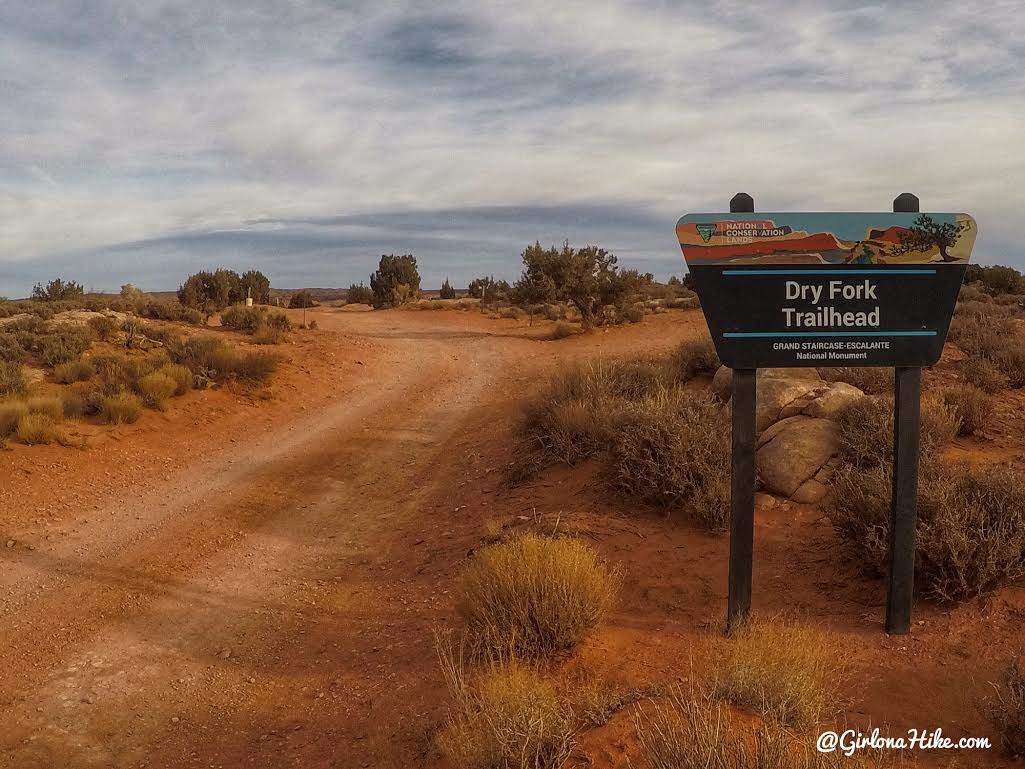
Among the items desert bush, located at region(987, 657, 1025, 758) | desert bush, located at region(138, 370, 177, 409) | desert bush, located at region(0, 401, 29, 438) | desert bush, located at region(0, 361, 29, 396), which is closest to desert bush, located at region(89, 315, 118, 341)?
desert bush, located at region(0, 361, 29, 396)

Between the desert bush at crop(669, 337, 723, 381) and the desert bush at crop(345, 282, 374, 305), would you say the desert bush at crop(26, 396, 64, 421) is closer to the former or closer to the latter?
the desert bush at crop(669, 337, 723, 381)

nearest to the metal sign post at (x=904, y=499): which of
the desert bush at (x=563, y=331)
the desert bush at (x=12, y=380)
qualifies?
the desert bush at (x=12, y=380)

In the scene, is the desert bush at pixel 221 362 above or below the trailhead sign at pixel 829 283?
below

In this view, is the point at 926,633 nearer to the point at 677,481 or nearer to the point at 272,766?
the point at 677,481

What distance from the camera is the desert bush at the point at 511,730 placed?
11.2 ft

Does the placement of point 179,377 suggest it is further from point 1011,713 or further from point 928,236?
point 1011,713

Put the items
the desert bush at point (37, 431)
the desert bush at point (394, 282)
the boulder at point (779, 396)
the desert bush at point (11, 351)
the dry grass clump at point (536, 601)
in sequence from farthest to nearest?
the desert bush at point (394, 282), the desert bush at point (11, 351), the desert bush at point (37, 431), the boulder at point (779, 396), the dry grass clump at point (536, 601)

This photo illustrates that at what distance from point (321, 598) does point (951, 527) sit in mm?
5303

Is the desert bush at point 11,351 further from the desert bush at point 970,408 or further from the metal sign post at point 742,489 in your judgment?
the desert bush at point 970,408

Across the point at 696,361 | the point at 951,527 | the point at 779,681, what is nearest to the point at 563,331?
the point at 696,361

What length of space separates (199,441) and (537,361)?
8.87 meters

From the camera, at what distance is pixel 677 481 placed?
7.23 m

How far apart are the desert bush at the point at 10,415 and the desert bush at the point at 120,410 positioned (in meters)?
1.10

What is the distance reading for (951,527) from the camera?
17.9 feet
